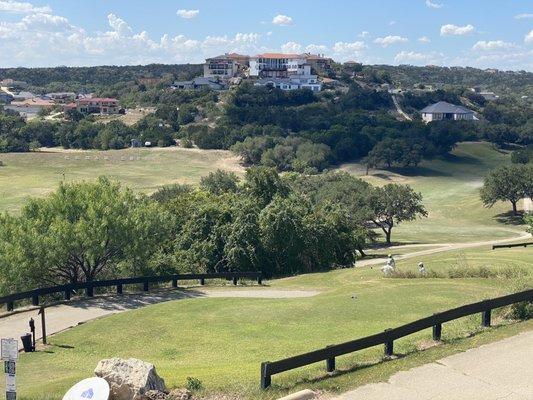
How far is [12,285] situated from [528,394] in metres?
25.0

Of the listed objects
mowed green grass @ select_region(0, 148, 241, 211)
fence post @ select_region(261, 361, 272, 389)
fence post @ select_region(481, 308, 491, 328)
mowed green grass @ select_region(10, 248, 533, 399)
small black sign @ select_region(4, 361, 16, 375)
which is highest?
small black sign @ select_region(4, 361, 16, 375)

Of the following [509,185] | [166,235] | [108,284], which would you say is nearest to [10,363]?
[108,284]

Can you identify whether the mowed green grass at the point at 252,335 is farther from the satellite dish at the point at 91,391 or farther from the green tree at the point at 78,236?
the green tree at the point at 78,236

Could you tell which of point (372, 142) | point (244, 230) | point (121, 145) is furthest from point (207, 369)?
point (121, 145)

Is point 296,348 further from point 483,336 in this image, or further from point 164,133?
point 164,133

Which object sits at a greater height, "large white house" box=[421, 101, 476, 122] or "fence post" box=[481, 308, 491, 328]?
"large white house" box=[421, 101, 476, 122]

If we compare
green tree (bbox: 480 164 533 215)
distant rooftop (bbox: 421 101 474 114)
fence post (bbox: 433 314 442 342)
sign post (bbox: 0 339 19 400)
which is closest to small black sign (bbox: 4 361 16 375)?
sign post (bbox: 0 339 19 400)

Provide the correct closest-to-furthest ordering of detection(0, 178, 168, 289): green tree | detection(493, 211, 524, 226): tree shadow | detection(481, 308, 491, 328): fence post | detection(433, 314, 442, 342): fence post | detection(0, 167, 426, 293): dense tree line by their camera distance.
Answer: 1. detection(433, 314, 442, 342): fence post
2. detection(481, 308, 491, 328): fence post
3. detection(0, 178, 168, 289): green tree
4. detection(0, 167, 426, 293): dense tree line
5. detection(493, 211, 524, 226): tree shadow

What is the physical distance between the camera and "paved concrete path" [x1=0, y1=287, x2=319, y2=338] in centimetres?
2589

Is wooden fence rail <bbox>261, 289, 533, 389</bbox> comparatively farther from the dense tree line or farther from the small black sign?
the dense tree line

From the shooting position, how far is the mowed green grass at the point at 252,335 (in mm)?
15492

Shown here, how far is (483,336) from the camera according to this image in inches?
693

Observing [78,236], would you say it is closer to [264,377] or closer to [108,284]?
[108,284]

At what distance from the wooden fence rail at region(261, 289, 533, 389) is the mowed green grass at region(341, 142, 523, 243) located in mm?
51274
